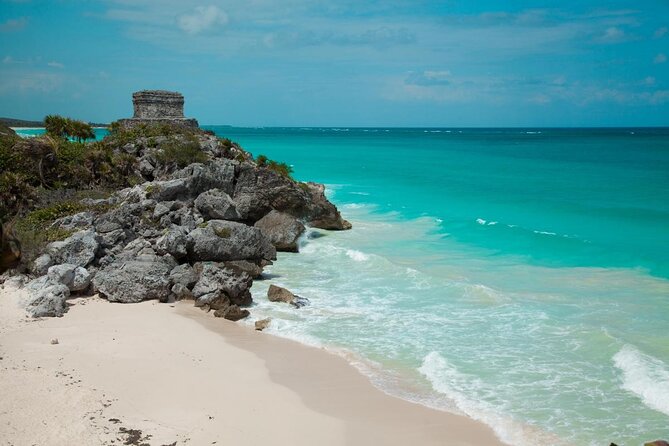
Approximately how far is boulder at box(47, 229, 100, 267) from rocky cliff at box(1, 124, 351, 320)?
28 millimetres

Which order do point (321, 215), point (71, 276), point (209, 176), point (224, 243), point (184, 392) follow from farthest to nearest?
1. point (321, 215)
2. point (209, 176)
3. point (224, 243)
4. point (71, 276)
5. point (184, 392)

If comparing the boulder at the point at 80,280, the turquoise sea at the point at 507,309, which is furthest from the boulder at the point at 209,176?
the boulder at the point at 80,280

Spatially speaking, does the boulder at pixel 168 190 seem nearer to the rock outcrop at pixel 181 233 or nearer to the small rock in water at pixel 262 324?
the rock outcrop at pixel 181 233

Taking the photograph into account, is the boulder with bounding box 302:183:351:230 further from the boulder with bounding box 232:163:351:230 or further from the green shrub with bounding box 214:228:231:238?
the green shrub with bounding box 214:228:231:238

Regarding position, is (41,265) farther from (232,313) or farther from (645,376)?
(645,376)

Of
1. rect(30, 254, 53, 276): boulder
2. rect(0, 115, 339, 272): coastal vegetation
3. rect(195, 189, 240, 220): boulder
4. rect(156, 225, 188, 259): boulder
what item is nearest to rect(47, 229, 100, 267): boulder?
rect(30, 254, 53, 276): boulder

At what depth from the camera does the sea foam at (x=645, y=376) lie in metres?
10.9

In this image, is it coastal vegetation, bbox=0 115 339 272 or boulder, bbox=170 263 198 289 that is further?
coastal vegetation, bbox=0 115 339 272

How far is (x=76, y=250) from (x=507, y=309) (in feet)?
39.7

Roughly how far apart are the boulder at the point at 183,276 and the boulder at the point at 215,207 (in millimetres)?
5865

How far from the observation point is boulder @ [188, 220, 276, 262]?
18328mm

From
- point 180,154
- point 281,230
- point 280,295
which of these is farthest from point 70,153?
point 280,295

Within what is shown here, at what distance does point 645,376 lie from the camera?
1188cm

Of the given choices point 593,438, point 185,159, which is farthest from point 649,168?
point 593,438
